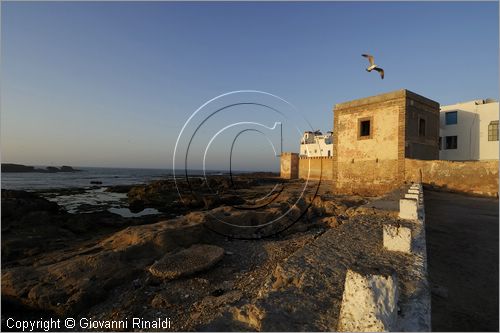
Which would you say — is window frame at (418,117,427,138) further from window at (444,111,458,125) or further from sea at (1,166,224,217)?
sea at (1,166,224,217)

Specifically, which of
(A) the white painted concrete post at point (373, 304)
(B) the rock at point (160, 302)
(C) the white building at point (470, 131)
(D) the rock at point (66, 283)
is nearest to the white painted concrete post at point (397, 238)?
(A) the white painted concrete post at point (373, 304)

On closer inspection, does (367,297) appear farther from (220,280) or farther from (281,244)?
(281,244)

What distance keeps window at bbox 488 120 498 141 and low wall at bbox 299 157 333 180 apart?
1504cm

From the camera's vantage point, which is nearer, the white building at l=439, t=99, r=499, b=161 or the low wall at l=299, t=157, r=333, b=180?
the white building at l=439, t=99, r=499, b=161

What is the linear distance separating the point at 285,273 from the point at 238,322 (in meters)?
0.95

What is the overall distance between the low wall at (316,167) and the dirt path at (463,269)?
951 inches

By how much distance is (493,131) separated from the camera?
873 inches

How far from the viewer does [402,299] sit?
229cm

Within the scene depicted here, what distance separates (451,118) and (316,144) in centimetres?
2392

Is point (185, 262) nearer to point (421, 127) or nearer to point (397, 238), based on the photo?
point (397, 238)

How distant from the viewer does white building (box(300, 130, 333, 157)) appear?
44344 mm

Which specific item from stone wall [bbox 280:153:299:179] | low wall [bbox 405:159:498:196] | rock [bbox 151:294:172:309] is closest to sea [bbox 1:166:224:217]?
rock [bbox 151:294:172:309]

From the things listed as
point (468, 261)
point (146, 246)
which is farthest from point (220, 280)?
point (468, 261)

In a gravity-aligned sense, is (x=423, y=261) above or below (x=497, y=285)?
above
